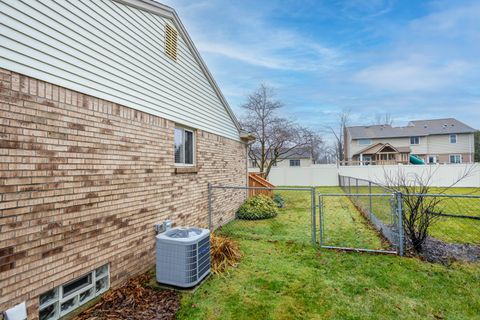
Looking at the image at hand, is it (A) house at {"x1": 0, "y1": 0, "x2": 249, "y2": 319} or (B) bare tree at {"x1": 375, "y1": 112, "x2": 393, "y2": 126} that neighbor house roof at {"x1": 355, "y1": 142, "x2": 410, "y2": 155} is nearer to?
(B) bare tree at {"x1": 375, "y1": 112, "x2": 393, "y2": 126}

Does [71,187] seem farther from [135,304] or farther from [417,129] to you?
[417,129]

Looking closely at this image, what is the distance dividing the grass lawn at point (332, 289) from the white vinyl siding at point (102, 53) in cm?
354

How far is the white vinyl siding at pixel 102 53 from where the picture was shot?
8.58ft

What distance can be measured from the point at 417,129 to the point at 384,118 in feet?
57.4

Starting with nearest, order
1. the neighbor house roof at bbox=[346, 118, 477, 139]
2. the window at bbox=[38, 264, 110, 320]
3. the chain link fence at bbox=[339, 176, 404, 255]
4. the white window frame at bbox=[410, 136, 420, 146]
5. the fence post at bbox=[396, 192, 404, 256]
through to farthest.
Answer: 1. the window at bbox=[38, 264, 110, 320]
2. the fence post at bbox=[396, 192, 404, 256]
3. the chain link fence at bbox=[339, 176, 404, 255]
4. the neighbor house roof at bbox=[346, 118, 477, 139]
5. the white window frame at bbox=[410, 136, 420, 146]

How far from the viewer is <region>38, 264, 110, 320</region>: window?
2.84 metres

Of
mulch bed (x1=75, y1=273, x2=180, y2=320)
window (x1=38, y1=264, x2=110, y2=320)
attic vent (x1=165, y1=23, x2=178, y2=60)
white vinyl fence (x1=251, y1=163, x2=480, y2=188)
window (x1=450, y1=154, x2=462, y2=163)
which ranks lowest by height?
mulch bed (x1=75, y1=273, x2=180, y2=320)

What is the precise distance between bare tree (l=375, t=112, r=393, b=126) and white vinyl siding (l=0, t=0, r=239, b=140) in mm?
52091

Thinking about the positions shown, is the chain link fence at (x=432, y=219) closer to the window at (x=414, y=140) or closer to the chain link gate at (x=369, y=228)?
the chain link gate at (x=369, y=228)

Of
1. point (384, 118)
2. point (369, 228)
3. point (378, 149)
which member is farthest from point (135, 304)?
point (384, 118)

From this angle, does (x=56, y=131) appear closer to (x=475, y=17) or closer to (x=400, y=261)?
(x=400, y=261)

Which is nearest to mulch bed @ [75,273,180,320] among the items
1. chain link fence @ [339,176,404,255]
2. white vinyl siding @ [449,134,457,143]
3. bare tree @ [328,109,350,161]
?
chain link fence @ [339,176,404,255]

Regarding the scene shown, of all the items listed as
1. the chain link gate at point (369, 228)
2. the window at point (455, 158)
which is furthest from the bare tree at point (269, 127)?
the window at point (455, 158)

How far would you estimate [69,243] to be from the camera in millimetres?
3070
